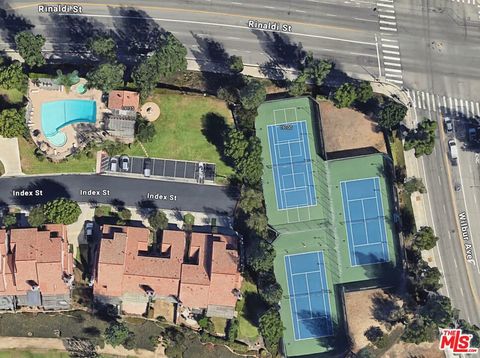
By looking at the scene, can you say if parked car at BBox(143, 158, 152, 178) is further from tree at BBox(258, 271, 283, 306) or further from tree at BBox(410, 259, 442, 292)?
tree at BBox(410, 259, 442, 292)

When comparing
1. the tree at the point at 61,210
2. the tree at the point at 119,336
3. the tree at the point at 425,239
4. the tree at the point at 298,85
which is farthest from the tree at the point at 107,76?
the tree at the point at 425,239

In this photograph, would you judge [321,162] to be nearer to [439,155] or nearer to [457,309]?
[439,155]

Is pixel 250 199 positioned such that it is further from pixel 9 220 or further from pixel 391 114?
pixel 9 220

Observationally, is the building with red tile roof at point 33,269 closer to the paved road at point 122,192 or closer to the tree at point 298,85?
the paved road at point 122,192

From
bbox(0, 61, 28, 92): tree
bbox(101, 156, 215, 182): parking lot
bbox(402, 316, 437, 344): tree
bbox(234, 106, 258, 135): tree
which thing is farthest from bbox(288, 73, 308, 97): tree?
bbox(0, 61, 28, 92): tree

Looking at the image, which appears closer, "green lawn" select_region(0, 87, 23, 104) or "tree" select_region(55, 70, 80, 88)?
"tree" select_region(55, 70, 80, 88)

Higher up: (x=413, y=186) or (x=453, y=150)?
(x=453, y=150)

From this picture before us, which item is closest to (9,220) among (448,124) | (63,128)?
(63,128)
